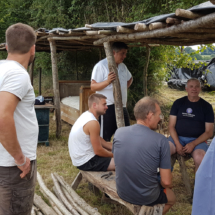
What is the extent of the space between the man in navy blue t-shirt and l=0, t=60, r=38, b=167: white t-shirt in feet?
8.80

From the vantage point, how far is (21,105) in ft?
6.39

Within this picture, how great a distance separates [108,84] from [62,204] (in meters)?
1.85

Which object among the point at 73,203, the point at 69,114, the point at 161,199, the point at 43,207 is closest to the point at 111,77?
the point at 73,203

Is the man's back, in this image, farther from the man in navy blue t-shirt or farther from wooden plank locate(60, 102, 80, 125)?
wooden plank locate(60, 102, 80, 125)

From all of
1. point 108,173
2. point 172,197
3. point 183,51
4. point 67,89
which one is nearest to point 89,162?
point 108,173

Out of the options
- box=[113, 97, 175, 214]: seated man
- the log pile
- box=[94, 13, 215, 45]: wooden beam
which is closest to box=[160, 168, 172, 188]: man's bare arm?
box=[113, 97, 175, 214]: seated man

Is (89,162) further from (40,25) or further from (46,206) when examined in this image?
(40,25)

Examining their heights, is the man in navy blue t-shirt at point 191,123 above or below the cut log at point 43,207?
above

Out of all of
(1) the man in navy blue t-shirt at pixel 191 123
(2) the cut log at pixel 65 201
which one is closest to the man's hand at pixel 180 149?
(1) the man in navy blue t-shirt at pixel 191 123

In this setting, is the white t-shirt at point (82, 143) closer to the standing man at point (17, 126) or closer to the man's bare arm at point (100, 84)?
the man's bare arm at point (100, 84)

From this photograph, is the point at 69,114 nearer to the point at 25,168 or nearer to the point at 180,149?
the point at 180,149

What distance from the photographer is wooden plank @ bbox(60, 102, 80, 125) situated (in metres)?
8.52

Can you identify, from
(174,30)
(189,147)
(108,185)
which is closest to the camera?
(108,185)

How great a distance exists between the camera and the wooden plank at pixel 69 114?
8.52 metres
